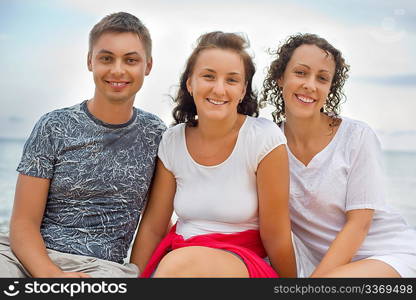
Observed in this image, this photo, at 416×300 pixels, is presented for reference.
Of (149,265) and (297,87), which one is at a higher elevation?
(297,87)

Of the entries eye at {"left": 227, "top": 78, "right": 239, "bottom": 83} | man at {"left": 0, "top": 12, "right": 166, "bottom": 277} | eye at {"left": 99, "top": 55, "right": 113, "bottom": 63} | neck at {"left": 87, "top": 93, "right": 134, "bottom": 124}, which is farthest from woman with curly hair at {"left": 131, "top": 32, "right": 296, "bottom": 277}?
eye at {"left": 99, "top": 55, "right": 113, "bottom": 63}

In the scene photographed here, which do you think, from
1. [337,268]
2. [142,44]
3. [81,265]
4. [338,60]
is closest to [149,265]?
[81,265]

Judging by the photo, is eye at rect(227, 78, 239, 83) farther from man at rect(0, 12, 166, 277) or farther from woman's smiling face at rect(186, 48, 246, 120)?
man at rect(0, 12, 166, 277)

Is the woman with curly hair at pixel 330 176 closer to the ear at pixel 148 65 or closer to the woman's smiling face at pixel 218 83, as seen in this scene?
the woman's smiling face at pixel 218 83

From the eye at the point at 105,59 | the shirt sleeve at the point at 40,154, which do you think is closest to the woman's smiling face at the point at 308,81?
the eye at the point at 105,59

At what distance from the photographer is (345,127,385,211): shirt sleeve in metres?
2.74

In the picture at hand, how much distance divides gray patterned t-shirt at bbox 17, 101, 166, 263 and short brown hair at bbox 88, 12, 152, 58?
415 millimetres

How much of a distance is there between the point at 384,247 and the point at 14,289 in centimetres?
176

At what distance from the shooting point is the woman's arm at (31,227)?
2559mm

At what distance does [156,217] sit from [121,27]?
0.97 m

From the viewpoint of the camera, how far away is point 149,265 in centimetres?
270

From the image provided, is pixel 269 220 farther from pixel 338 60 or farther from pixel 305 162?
pixel 338 60

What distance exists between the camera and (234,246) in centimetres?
253

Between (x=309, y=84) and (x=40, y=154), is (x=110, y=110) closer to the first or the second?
(x=40, y=154)
